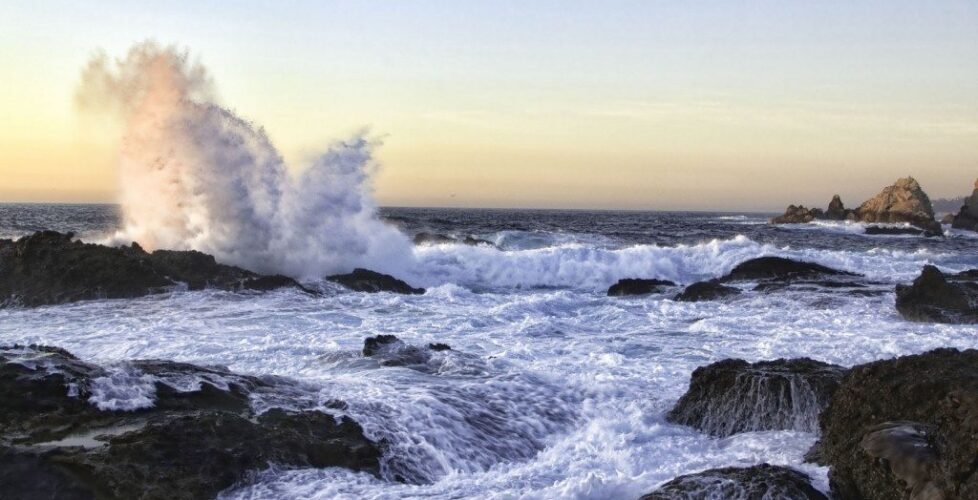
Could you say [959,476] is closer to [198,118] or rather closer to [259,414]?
[259,414]

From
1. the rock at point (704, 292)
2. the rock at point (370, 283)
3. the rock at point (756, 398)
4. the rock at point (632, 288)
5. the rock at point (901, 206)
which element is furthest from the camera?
the rock at point (901, 206)

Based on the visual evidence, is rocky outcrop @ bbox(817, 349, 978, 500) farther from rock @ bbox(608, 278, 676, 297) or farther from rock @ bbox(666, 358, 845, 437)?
rock @ bbox(608, 278, 676, 297)

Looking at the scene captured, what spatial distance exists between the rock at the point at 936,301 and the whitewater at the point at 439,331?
1.44 feet

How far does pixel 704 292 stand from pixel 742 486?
11633mm

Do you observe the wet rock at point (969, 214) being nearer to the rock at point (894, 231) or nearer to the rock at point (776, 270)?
the rock at point (894, 231)

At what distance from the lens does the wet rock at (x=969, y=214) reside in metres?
62.2

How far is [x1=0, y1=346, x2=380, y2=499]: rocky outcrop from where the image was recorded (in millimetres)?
4465

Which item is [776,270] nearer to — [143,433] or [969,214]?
[143,433]

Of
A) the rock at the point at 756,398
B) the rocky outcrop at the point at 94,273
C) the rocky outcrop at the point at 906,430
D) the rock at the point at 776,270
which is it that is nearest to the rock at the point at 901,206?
the rock at the point at 776,270

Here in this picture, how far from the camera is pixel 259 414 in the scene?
18.8 feet

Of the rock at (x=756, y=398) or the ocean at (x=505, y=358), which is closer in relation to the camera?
the ocean at (x=505, y=358)

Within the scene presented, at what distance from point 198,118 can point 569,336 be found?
12.1m

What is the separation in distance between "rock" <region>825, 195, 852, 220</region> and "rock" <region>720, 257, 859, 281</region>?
57.3 m

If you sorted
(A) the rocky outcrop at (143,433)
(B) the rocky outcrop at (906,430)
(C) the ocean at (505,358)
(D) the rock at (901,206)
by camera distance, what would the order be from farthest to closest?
(D) the rock at (901,206)
(C) the ocean at (505,358)
(A) the rocky outcrop at (143,433)
(B) the rocky outcrop at (906,430)
